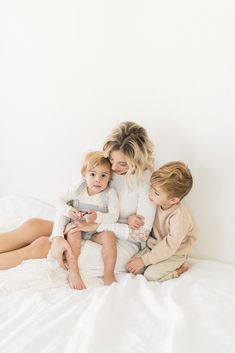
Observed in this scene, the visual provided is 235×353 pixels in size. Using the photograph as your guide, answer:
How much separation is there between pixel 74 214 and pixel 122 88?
0.61m

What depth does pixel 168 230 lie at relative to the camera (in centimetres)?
156

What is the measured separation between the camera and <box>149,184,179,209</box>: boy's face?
1.49 meters

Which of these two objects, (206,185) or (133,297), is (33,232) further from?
(206,185)

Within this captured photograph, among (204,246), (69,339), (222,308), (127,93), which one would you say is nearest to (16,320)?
(69,339)

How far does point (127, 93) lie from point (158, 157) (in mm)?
318

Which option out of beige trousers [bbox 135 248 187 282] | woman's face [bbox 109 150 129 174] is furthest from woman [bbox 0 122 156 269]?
beige trousers [bbox 135 248 187 282]

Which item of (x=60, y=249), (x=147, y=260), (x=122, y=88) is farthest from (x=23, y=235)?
(x=122, y=88)

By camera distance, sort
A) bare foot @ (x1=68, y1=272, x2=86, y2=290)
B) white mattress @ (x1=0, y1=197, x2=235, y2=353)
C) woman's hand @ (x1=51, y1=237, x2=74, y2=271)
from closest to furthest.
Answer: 1. white mattress @ (x1=0, y1=197, x2=235, y2=353)
2. bare foot @ (x1=68, y1=272, x2=86, y2=290)
3. woman's hand @ (x1=51, y1=237, x2=74, y2=271)

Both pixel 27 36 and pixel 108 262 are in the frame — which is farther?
pixel 27 36

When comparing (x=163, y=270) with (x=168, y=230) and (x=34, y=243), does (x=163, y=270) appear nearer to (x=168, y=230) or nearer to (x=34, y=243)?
(x=168, y=230)

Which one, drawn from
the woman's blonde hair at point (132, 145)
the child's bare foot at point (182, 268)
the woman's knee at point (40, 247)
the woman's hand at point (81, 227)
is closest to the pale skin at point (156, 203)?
the child's bare foot at point (182, 268)

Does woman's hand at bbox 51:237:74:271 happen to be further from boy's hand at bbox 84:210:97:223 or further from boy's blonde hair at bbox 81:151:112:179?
boy's blonde hair at bbox 81:151:112:179

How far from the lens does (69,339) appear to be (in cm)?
104

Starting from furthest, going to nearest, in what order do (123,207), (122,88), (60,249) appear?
1. (122,88)
2. (123,207)
3. (60,249)
